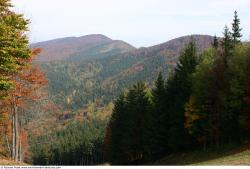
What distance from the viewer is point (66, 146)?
168m

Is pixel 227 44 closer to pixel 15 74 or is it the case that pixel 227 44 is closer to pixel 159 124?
pixel 159 124

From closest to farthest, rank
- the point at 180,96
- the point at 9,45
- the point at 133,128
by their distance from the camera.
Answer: the point at 9,45
the point at 180,96
the point at 133,128

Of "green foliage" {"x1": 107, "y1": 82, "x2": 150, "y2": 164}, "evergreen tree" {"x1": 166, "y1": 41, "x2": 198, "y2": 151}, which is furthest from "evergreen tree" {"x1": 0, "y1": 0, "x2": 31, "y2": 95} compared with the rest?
"green foliage" {"x1": 107, "y1": 82, "x2": 150, "y2": 164}

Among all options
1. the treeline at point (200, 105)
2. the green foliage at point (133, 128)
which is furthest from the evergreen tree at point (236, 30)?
the green foliage at point (133, 128)

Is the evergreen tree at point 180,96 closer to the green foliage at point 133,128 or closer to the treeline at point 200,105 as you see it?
the treeline at point 200,105

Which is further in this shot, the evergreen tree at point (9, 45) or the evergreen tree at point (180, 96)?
the evergreen tree at point (180, 96)

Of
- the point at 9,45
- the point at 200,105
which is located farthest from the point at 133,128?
the point at 9,45

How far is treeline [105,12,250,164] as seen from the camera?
5072cm

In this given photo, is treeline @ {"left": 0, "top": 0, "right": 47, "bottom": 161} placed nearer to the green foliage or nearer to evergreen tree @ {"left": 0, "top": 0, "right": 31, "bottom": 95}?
evergreen tree @ {"left": 0, "top": 0, "right": 31, "bottom": 95}

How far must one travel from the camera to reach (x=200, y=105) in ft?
177

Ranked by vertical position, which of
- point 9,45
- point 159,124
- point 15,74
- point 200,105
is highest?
point 9,45

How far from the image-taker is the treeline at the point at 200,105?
166 feet

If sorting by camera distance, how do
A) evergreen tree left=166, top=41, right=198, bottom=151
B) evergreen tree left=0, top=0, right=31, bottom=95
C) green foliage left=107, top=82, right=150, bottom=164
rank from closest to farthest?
1. evergreen tree left=0, top=0, right=31, bottom=95
2. evergreen tree left=166, top=41, right=198, bottom=151
3. green foliage left=107, top=82, right=150, bottom=164

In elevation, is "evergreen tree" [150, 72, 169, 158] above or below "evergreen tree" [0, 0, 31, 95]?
below
